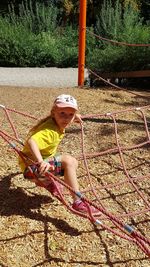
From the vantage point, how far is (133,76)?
6.84 metres

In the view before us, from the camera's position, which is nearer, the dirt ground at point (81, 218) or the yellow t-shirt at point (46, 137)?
the dirt ground at point (81, 218)

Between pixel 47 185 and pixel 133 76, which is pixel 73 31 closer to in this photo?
pixel 133 76

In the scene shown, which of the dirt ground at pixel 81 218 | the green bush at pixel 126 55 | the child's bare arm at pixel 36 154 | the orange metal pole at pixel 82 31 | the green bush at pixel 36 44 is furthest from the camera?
the green bush at pixel 36 44

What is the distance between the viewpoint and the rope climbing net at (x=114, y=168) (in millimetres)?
2898

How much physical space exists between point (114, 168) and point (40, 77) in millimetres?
5280

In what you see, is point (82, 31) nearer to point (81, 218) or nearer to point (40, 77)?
point (40, 77)

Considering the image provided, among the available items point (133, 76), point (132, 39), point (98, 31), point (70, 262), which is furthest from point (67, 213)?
point (98, 31)

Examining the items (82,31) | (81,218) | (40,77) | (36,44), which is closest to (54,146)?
(81,218)

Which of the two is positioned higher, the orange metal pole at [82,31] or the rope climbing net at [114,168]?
the orange metal pole at [82,31]

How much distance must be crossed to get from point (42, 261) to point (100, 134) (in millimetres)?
1997

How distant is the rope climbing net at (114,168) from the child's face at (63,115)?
260 millimetres

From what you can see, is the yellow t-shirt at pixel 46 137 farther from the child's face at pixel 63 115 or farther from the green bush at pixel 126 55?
the green bush at pixel 126 55

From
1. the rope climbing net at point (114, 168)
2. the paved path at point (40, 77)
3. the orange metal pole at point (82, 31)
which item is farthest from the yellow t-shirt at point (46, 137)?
the paved path at point (40, 77)

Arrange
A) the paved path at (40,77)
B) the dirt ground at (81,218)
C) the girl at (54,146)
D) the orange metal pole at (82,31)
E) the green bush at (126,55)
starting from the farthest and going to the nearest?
the paved path at (40,77), the green bush at (126,55), the orange metal pole at (82,31), the girl at (54,146), the dirt ground at (81,218)
